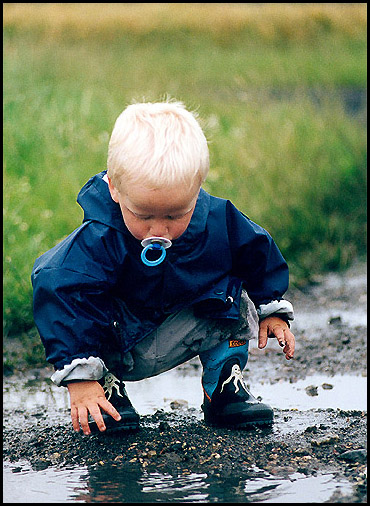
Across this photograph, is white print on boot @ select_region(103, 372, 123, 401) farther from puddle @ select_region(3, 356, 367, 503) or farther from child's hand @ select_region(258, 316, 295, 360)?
child's hand @ select_region(258, 316, 295, 360)

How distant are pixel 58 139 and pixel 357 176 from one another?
249 centimetres

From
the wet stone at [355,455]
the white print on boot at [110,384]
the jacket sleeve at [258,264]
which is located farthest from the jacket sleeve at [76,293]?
the wet stone at [355,455]

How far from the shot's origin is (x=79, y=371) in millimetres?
2643

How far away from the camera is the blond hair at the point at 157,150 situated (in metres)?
2.54

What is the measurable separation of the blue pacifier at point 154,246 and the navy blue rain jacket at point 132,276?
0.08m

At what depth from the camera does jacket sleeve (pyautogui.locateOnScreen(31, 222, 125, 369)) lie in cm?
267

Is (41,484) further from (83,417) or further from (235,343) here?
(235,343)

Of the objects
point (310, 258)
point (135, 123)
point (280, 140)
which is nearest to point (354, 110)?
point (280, 140)

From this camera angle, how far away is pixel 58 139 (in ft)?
23.8

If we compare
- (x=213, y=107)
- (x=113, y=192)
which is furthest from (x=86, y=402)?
(x=213, y=107)

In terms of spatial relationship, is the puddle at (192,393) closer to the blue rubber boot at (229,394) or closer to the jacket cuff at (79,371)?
the blue rubber boot at (229,394)

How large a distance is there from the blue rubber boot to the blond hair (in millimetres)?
Result: 699

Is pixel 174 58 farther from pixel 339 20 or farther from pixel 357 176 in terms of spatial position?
pixel 357 176

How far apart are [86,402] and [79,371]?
100mm
